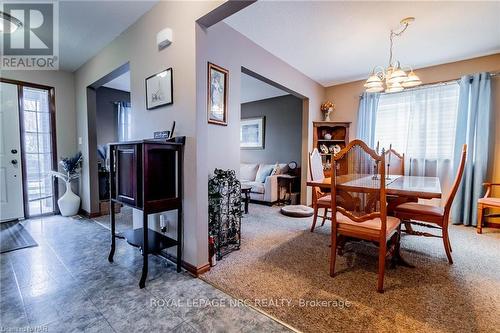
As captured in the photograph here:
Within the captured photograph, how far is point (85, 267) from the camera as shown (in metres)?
2.06

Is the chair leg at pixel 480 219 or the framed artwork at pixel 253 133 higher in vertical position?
the framed artwork at pixel 253 133

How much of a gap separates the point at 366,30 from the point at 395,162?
2.00m

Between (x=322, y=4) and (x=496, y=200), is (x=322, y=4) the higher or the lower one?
the higher one

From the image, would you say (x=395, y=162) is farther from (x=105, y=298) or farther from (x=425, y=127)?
(x=105, y=298)

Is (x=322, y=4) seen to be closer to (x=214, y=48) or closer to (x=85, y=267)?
(x=214, y=48)

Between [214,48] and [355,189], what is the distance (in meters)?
1.92

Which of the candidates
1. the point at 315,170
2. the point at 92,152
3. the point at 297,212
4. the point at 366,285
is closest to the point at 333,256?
the point at 366,285

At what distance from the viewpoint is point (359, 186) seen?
1816mm

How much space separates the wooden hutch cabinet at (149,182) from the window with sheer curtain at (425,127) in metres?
3.79

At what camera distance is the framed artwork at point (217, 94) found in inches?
91.9

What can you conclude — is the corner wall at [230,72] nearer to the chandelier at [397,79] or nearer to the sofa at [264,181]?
the chandelier at [397,79]

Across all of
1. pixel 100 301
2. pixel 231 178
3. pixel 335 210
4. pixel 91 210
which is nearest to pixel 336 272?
pixel 335 210

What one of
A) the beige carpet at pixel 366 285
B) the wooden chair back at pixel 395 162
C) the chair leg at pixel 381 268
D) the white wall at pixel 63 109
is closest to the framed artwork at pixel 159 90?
the beige carpet at pixel 366 285

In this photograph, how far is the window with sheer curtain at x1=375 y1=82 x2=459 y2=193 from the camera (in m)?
3.57
